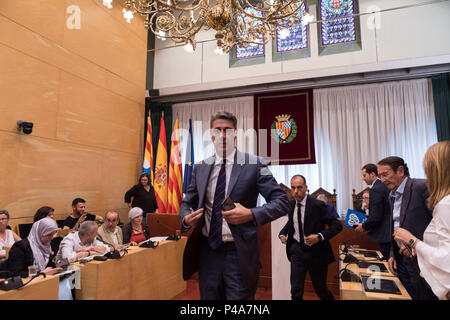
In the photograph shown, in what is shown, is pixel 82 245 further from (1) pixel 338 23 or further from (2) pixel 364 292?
(1) pixel 338 23

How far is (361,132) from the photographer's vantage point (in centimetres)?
627

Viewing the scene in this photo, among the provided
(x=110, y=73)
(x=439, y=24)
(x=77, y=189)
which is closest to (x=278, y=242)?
(x=77, y=189)

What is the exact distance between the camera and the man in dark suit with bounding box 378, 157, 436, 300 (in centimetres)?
196

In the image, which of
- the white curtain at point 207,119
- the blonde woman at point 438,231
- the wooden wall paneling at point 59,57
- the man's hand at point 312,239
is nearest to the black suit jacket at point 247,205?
the blonde woman at point 438,231

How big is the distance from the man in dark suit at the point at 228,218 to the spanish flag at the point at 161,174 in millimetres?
4941

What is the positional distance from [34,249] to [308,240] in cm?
255

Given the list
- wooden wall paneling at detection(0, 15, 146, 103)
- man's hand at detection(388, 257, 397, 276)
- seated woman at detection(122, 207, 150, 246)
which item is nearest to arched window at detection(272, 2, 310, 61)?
wooden wall paneling at detection(0, 15, 146, 103)

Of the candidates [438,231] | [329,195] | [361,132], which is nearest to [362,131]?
[361,132]

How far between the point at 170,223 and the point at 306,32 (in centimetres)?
522

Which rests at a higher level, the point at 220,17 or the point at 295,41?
the point at 295,41

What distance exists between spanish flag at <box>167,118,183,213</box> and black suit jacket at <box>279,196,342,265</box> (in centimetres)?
385

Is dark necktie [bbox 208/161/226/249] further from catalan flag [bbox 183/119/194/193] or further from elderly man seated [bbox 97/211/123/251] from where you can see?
catalan flag [bbox 183/119/194/193]

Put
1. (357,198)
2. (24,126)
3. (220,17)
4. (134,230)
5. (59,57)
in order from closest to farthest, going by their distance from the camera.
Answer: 1. (220,17)
2. (134,230)
3. (24,126)
4. (59,57)
5. (357,198)
